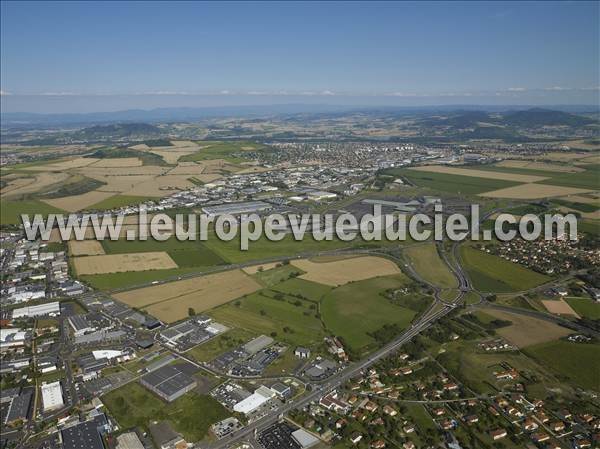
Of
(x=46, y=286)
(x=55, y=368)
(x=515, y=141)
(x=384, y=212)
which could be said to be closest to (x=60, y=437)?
(x=55, y=368)

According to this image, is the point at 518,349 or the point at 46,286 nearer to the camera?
the point at 518,349

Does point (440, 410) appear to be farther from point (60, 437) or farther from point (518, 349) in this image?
point (60, 437)

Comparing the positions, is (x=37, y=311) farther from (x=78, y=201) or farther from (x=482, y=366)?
(x=78, y=201)

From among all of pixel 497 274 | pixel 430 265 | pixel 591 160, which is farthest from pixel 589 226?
pixel 591 160

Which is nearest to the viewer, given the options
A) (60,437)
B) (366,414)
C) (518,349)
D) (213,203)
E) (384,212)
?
(60,437)

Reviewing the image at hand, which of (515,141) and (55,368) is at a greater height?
(515,141)

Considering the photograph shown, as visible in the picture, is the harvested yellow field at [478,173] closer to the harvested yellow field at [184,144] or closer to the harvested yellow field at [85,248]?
the harvested yellow field at [85,248]
